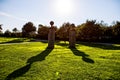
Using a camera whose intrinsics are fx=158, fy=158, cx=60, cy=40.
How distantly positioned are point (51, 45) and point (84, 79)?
17.0 m

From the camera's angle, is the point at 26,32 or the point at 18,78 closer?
the point at 18,78

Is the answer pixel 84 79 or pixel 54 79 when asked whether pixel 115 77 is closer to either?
pixel 84 79

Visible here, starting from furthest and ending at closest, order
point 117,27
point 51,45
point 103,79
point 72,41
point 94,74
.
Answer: point 117,27 < point 72,41 < point 51,45 < point 94,74 < point 103,79

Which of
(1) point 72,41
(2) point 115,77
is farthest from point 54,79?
(1) point 72,41

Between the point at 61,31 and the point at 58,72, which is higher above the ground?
the point at 61,31

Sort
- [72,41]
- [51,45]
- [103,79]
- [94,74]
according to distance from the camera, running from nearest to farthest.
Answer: [103,79], [94,74], [51,45], [72,41]

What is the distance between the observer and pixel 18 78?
27.0ft

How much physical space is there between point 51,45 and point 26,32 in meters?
69.5

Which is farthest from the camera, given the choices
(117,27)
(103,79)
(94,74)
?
(117,27)

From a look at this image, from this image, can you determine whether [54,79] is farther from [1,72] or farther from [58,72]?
[1,72]

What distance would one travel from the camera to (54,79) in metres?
8.05

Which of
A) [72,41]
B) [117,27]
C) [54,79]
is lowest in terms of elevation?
[54,79]

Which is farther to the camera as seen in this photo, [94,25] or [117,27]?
[117,27]

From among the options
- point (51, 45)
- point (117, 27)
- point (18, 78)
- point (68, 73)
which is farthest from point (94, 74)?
point (117, 27)
